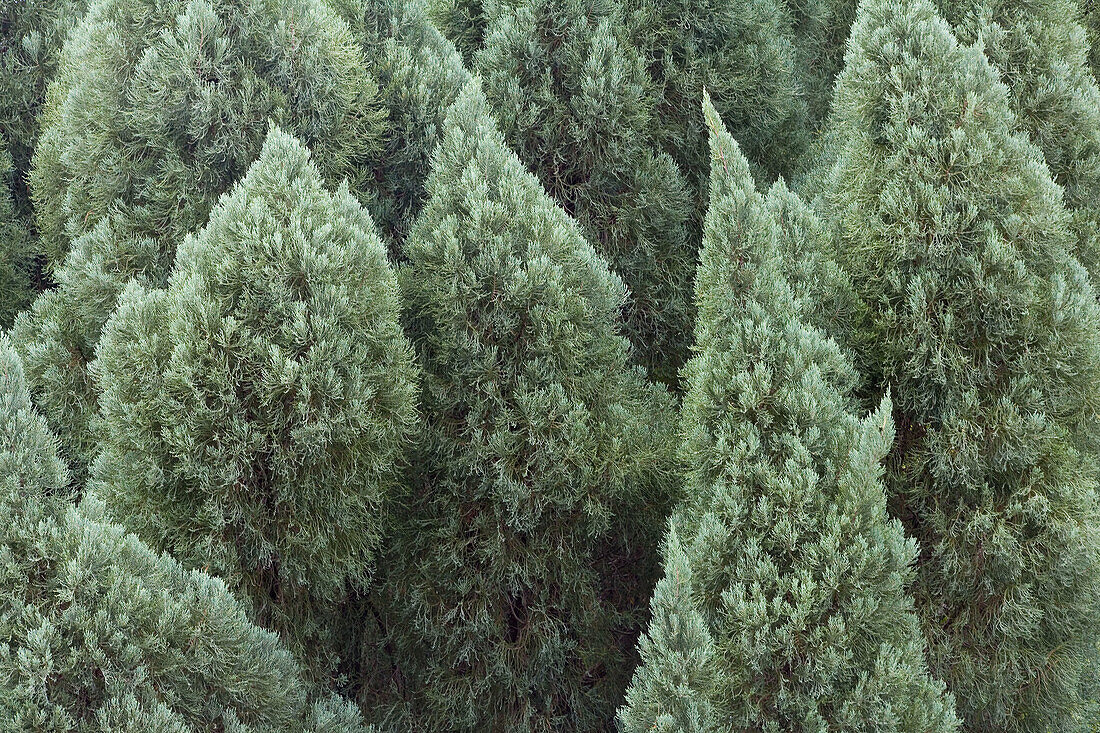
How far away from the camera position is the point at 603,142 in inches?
269

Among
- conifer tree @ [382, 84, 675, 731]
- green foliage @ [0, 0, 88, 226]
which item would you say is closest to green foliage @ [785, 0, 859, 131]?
conifer tree @ [382, 84, 675, 731]

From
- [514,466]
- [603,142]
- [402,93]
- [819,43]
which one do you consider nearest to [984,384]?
[514,466]

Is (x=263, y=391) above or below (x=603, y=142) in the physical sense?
above

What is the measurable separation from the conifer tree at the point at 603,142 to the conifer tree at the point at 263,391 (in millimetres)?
2180

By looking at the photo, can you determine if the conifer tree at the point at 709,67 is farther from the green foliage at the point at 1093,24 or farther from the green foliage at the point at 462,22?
the green foliage at the point at 1093,24

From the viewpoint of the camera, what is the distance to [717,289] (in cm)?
490

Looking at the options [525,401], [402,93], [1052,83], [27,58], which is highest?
[27,58]

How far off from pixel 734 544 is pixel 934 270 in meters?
2.05

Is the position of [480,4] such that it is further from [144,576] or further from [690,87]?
[144,576]

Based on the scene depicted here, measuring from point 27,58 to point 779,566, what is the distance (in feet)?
25.7

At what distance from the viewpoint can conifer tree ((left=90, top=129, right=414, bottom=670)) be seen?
15.3ft

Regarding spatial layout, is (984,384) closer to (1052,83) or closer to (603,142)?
(1052,83)

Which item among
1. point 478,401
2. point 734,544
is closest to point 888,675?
point 734,544

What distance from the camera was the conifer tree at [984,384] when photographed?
17.1 ft
